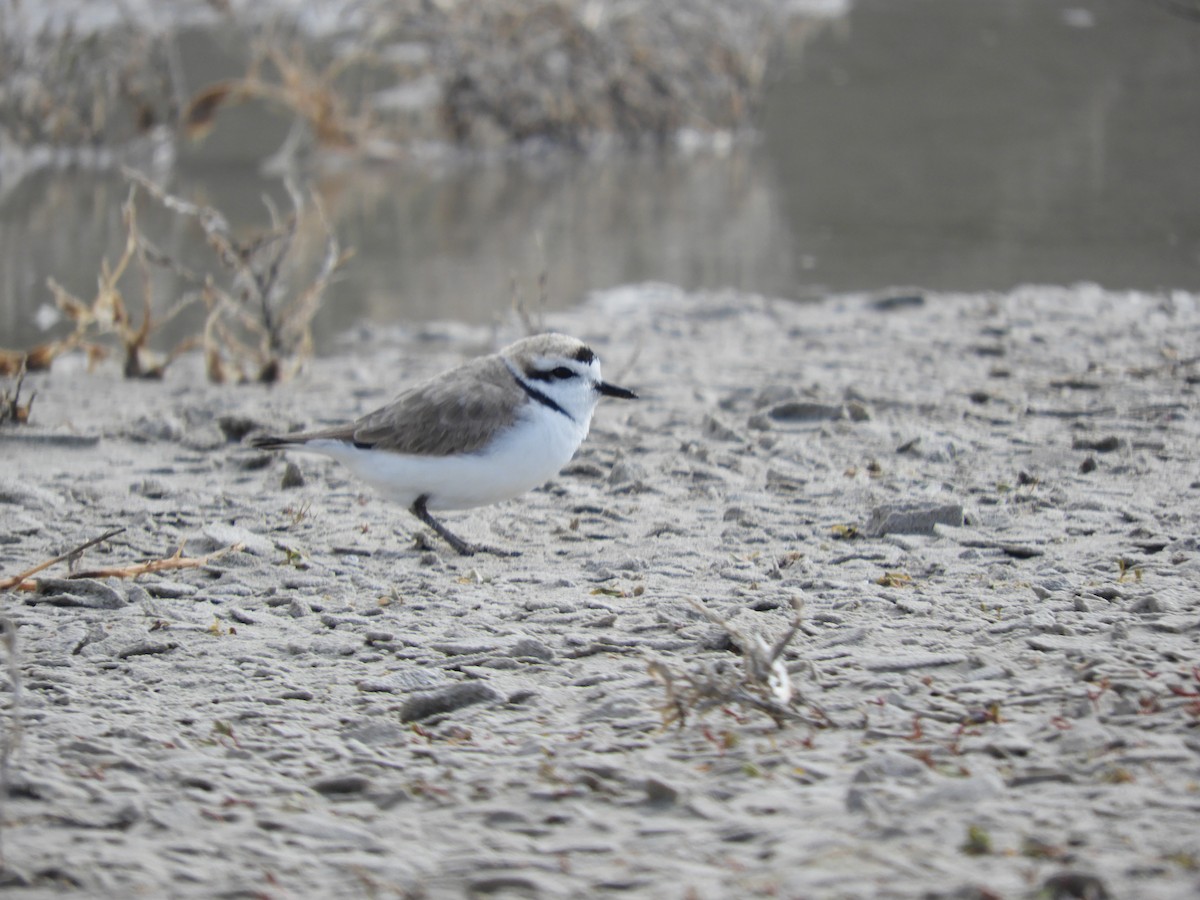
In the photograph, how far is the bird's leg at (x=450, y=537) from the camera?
4.59 metres

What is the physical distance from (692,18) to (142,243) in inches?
386

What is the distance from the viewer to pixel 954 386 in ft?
22.1

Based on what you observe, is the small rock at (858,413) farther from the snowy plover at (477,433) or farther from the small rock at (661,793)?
the small rock at (661,793)

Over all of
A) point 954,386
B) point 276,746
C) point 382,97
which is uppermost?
point 382,97

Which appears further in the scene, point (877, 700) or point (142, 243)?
point (142, 243)

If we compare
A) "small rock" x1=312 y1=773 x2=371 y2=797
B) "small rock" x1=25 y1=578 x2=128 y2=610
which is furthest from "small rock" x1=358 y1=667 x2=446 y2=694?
"small rock" x1=25 y1=578 x2=128 y2=610

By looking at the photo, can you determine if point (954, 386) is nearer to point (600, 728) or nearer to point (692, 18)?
point (600, 728)

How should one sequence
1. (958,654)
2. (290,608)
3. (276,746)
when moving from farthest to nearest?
(290,608), (958,654), (276,746)

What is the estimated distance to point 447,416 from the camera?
15.3ft

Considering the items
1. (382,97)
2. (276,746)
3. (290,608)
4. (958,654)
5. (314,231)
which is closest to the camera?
(276,746)

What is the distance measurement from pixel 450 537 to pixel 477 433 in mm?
342

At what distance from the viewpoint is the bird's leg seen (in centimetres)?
459

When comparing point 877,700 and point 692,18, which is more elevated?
point 692,18

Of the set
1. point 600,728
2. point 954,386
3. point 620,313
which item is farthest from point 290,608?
point 620,313
